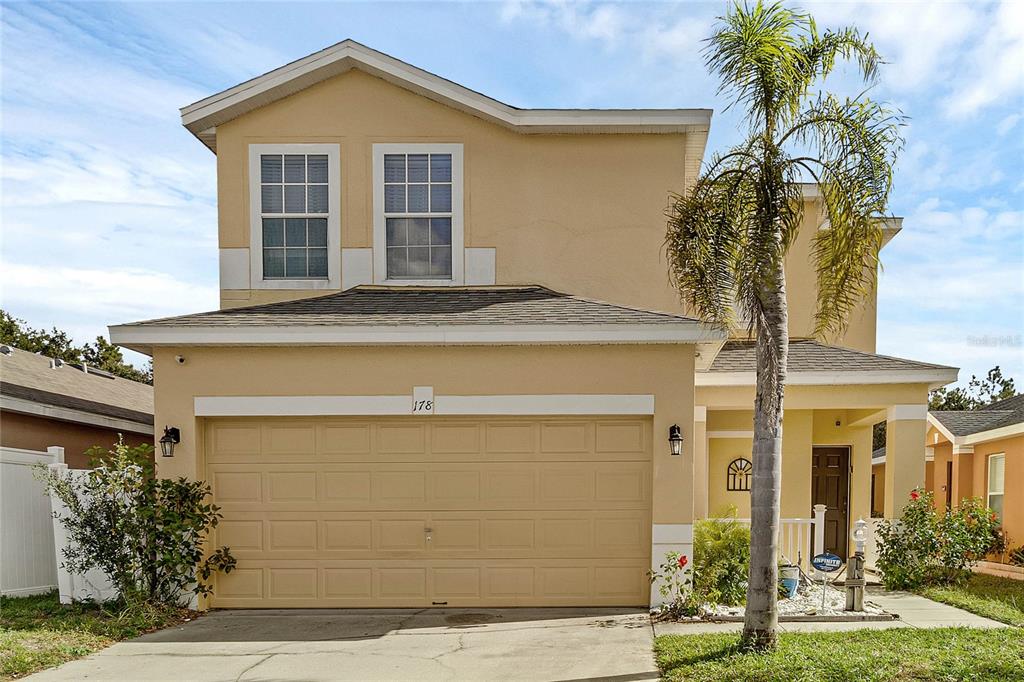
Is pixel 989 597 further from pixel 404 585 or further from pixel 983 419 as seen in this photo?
pixel 983 419

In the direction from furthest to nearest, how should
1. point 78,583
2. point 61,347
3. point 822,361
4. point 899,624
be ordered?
point 61,347 < point 822,361 < point 78,583 < point 899,624

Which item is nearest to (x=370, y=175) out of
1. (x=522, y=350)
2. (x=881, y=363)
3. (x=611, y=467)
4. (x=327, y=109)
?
(x=327, y=109)

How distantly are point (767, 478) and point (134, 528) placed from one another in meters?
7.12

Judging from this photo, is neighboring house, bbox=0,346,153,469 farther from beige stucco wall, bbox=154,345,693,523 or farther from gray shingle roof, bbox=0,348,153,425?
beige stucco wall, bbox=154,345,693,523

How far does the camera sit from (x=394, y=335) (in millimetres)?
9367

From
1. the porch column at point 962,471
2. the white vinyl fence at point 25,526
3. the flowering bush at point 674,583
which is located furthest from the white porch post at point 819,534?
the white vinyl fence at point 25,526

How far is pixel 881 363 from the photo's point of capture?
1214 centimetres

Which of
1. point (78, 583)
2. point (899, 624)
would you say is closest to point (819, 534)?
point (899, 624)

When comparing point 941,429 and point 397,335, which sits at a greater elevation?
point 397,335

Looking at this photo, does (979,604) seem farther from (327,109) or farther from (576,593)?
(327,109)

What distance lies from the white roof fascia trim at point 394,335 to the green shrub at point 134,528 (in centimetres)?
145

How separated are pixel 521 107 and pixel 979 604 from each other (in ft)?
29.6

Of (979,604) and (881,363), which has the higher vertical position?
(881,363)

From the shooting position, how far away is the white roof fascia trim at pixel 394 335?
9273 mm
